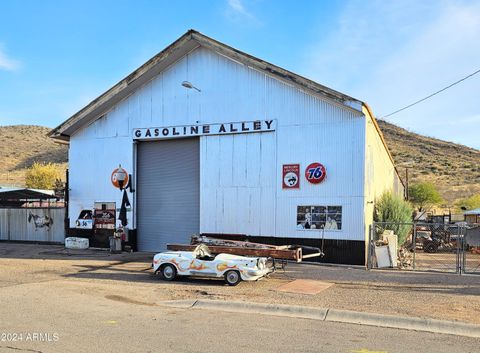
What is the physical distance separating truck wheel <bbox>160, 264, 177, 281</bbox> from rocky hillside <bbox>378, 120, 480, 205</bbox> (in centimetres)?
4702

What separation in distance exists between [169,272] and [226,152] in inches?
265

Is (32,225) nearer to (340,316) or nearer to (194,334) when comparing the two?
(194,334)

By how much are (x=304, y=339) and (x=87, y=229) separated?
16294 millimetres

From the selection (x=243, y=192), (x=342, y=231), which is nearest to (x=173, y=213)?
(x=243, y=192)

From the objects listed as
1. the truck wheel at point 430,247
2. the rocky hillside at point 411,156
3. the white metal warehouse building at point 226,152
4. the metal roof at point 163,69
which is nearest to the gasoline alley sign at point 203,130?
the white metal warehouse building at point 226,152

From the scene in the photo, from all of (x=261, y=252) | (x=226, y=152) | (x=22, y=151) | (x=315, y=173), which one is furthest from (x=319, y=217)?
(x=22, y=151)

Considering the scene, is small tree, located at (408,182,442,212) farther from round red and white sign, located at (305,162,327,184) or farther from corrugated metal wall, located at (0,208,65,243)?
corrugated metal wall, located at (0,208,65,243)

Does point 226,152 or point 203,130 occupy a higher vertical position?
point 203,130

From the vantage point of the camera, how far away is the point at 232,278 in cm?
1208

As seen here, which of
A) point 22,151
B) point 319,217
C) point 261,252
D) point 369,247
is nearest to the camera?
point 261,252

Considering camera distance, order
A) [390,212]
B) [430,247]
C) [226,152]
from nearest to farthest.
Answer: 1. [226,152]
2. [390,212]
3. [430,247]

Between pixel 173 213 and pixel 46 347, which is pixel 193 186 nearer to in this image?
pixel 173 213

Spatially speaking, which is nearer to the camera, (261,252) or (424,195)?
(261,252)

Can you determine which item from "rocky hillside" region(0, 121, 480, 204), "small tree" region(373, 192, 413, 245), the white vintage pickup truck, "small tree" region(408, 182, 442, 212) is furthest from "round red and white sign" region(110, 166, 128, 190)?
"rocky hillside" region(0, 121, 480, 204)
